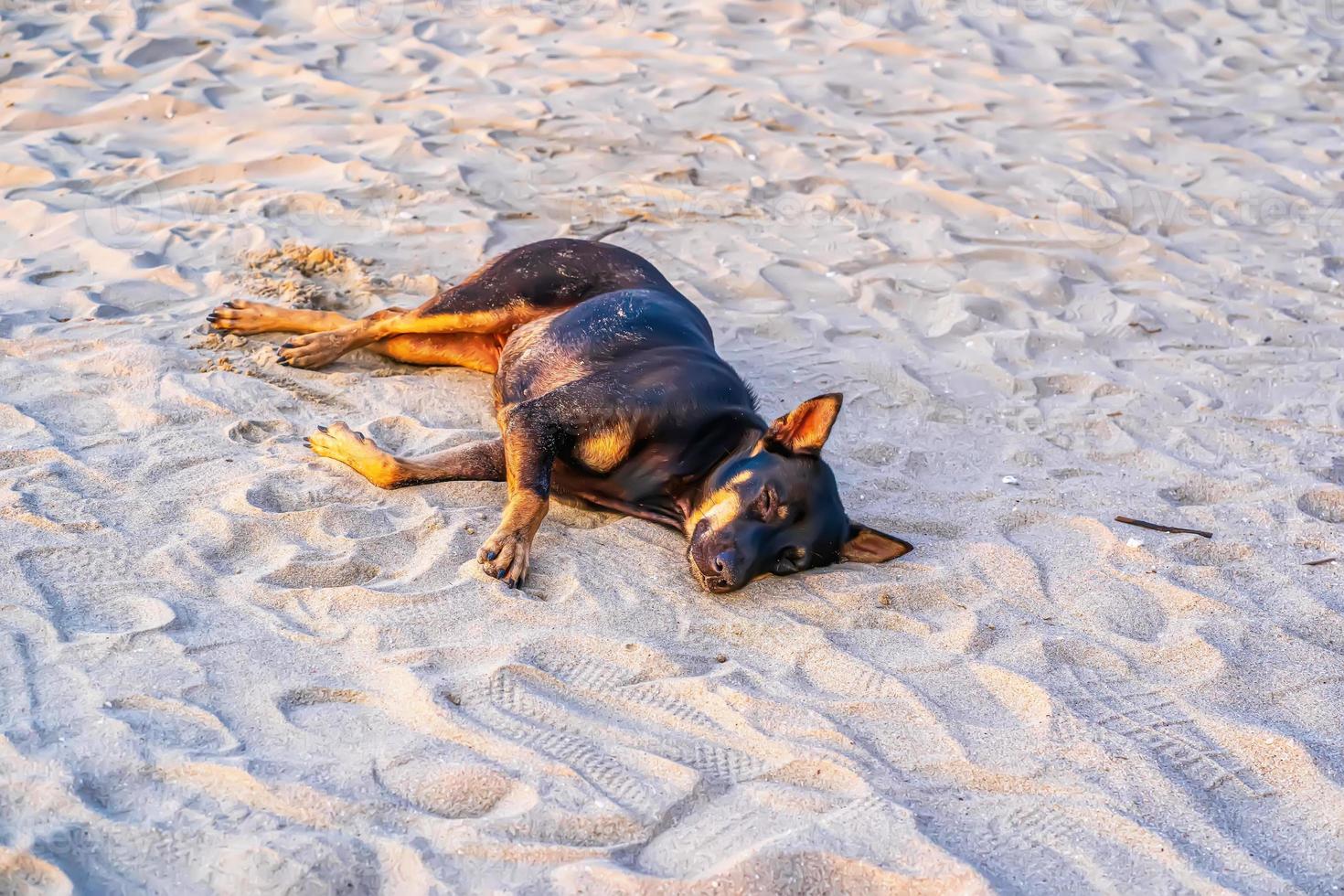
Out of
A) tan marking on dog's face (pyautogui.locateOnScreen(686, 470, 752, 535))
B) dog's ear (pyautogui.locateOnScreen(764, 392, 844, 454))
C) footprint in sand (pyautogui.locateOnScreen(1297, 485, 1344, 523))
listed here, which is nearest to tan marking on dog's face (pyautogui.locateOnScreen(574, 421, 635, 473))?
tan marking on dog's face (pyautogui.locateOnScreen(686, 470, 752, 535))

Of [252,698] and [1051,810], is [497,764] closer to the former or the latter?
[252,698]

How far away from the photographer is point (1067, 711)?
3.39 metres

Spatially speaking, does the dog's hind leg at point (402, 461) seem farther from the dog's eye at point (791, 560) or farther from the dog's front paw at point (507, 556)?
the dog's eye at point (791, 560)

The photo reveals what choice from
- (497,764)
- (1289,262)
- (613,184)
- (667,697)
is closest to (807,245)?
(613,184)

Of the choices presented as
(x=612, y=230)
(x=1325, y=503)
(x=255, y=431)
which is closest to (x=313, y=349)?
(x=255, y=431)

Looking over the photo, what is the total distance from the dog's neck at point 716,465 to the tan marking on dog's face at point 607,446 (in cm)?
26

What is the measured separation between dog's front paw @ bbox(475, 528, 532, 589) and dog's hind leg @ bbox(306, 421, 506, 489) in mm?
554

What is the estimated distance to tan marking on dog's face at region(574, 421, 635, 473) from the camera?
4.48 m

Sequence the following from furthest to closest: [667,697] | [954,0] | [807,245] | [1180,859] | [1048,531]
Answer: [954,0]
[807,245]
[1048,531]
[667,697]
[1180,859]

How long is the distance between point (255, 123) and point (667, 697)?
5.68 m

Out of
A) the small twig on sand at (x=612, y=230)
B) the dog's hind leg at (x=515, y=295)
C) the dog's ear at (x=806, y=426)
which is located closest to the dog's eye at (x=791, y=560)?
the dog's ear at (x=806, y=426)

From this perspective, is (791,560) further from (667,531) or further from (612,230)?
(612,230)

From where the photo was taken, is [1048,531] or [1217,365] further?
[1217,365]

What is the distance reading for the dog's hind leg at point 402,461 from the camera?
436 cm
